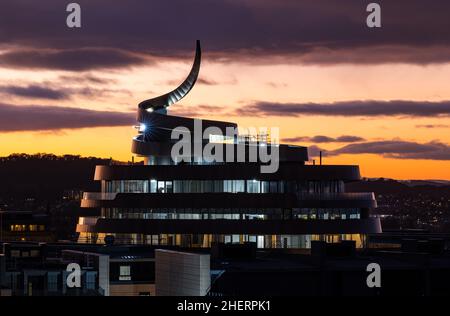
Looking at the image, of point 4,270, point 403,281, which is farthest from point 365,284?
point 4,270

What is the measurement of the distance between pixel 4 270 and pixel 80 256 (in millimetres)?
31512

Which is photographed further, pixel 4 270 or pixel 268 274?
pixel 268 274

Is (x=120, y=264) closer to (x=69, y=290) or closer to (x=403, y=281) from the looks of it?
(x=403, y=281)

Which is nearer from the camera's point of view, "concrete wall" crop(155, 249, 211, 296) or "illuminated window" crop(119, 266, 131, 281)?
"concrete wall" crop(155, 249, 211, 296)

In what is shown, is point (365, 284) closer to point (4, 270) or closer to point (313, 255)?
point (313, 255)

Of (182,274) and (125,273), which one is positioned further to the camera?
(125,273)

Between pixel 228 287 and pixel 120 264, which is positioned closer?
pixel 228 287

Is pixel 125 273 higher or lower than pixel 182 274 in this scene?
higher

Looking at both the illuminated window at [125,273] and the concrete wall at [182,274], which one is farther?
the illuminated window at [125,273]
